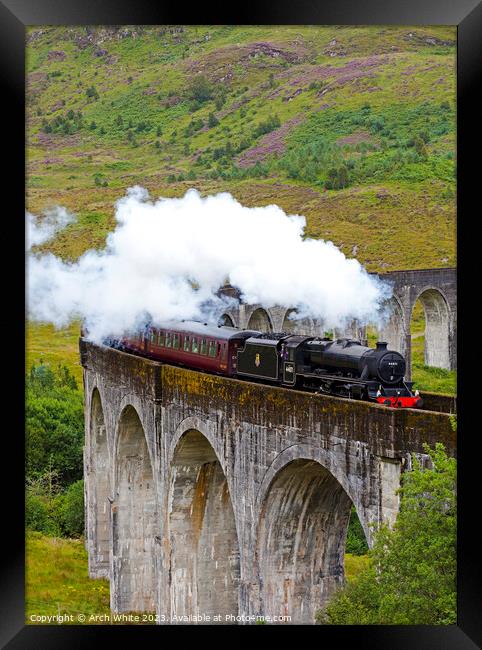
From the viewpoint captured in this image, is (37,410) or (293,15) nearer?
(293,15)

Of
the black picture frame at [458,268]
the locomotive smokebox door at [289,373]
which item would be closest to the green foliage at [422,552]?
the black picture frame at [458,268]

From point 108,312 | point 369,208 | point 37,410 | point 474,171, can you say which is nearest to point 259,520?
point 474,171

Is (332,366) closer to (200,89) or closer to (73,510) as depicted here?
(73,510)

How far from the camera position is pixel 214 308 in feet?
173

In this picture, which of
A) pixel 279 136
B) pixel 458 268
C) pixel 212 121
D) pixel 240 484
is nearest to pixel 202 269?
pixel 240 484

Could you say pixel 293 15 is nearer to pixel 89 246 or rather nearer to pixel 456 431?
pixel 456 431

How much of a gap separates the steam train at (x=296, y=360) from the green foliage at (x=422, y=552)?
4.66 m

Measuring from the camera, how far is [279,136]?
89.2 m

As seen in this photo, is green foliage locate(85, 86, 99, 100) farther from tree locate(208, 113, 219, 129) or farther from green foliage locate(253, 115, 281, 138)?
green foliage locate(253, 115, 281, 138)

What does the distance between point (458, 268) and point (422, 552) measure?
15.4ft

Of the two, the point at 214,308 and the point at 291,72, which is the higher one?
the point at 291,72

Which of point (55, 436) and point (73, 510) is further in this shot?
point (55, 436)

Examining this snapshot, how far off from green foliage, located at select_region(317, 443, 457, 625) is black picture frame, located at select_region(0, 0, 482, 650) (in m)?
0.42

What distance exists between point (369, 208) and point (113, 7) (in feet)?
245
